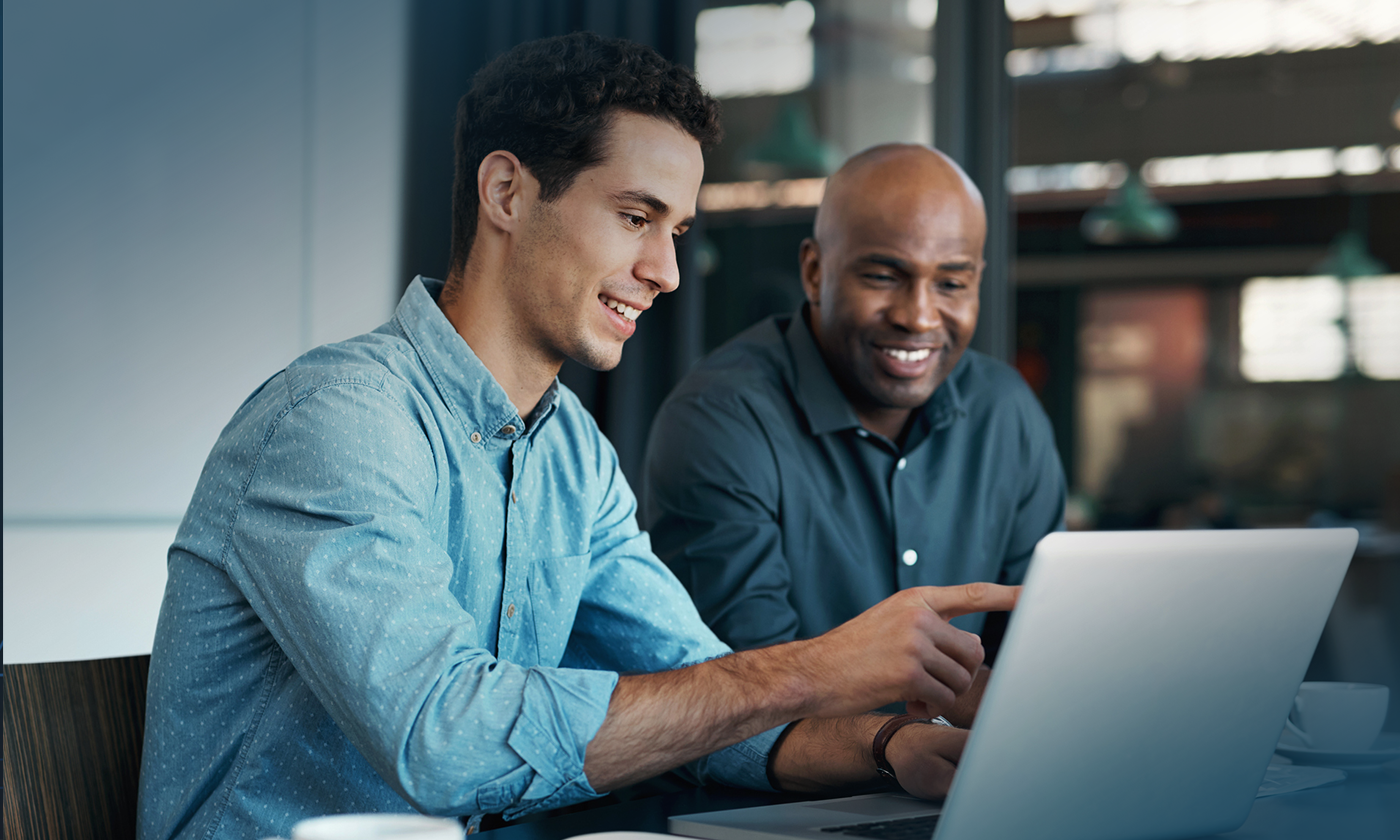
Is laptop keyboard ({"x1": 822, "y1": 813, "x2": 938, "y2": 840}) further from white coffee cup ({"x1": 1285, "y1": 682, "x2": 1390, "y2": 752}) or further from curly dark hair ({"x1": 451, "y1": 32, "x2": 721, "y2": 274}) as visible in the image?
curly dark hair ({"x1": 451, "y1": 32, "x2": 721, "y2": 274})

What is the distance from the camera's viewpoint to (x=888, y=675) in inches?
36.6

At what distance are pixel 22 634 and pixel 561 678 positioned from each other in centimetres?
167

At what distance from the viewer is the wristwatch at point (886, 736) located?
1.09m

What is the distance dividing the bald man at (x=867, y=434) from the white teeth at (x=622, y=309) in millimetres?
Result: 533

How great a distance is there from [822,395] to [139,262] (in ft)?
4.36

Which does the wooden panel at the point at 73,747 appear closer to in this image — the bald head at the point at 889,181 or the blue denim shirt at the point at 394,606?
the blue denim shirt at the point at 394,606

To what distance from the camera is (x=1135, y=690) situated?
0.75 metres

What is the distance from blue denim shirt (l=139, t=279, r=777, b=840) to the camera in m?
0.89

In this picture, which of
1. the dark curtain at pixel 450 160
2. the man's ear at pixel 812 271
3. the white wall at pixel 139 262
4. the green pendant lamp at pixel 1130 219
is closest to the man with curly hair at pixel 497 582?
the man's ear at pixel 812 271

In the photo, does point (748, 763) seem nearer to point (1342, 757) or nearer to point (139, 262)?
point (1342, 757)

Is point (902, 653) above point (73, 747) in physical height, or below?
above

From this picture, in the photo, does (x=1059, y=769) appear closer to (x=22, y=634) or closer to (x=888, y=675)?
(x=888, y=675)

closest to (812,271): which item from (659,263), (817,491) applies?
(817,491)

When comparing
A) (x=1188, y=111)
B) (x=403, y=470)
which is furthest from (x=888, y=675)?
(x=1188, y=111)
